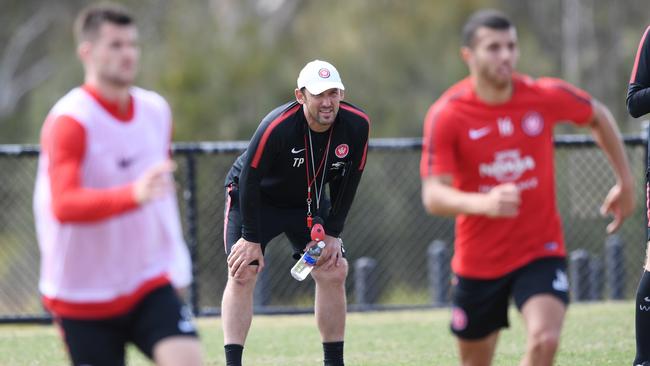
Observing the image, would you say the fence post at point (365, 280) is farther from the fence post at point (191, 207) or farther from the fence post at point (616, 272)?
the fence post at point (616, 272)

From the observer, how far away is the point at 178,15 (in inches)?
1449

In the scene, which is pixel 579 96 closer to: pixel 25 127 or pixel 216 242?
pixel 216 242

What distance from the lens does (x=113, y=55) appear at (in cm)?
539

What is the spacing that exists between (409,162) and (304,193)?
935 centimetres

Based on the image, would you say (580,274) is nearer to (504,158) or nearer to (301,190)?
(301,190)

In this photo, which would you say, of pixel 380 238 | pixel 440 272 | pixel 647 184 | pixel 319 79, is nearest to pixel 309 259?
pixel 319 79

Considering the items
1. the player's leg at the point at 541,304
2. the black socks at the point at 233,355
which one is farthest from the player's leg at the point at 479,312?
the black socks at the point at 233,355

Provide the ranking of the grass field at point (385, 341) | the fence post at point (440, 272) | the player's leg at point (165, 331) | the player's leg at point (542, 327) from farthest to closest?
1. the fence post at point (440, 272)
2. the grass field at point (385, 341)
3. the player's leg at point (542, 327)
4. the player's leg at point (165, 331)

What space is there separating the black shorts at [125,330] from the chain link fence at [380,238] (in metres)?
7.27

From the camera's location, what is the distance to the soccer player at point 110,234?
5301 mm

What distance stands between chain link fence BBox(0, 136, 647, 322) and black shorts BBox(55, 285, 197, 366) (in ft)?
23.9

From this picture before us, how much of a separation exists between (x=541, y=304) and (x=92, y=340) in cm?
205

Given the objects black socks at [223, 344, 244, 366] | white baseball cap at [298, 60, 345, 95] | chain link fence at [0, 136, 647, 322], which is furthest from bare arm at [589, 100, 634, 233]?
chain link fence at [0, 136, 647, 322]

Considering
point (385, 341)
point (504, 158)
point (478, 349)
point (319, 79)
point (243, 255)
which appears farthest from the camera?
point (385, 341)
